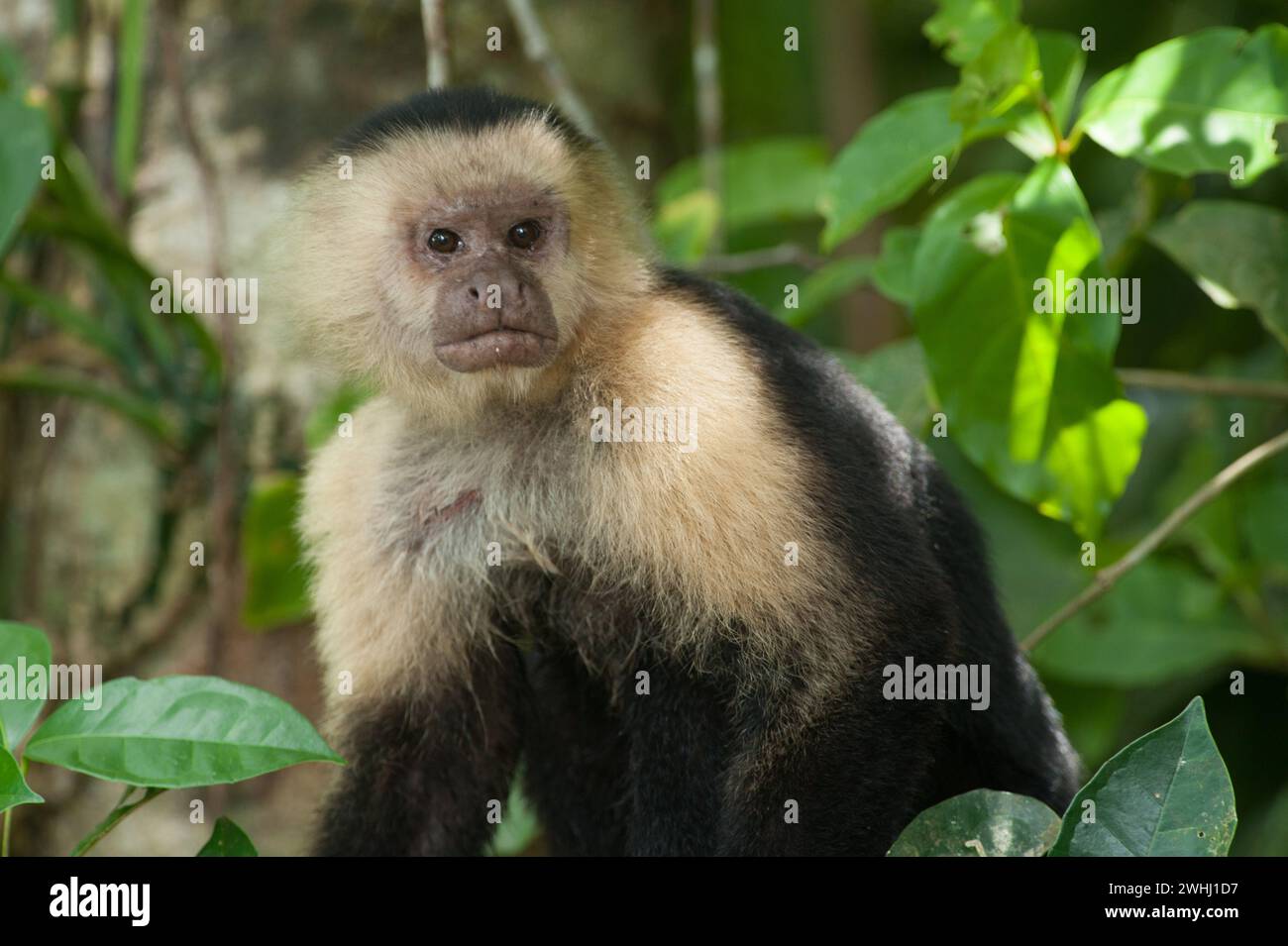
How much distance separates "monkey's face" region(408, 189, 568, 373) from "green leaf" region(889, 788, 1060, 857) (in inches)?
46.8

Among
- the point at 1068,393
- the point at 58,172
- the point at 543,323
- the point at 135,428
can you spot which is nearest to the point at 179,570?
the point at 135,428

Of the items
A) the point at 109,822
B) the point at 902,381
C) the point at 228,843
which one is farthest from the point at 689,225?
the point at 109,822

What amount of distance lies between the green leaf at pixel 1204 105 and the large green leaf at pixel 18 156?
2.53 m

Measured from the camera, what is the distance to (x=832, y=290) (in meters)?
4.07

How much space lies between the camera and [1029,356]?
284cm

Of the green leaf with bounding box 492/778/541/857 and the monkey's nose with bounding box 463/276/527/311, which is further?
the green leaf with bounding box 492/778/541/857

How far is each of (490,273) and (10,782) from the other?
51.8 inches

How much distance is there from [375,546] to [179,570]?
1.55 meters

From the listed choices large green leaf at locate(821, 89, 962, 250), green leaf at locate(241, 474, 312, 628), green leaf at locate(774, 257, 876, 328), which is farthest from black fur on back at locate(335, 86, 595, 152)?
green leaf at locate(241, 474, 312, 628)

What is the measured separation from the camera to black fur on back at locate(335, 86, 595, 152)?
9.96 ft

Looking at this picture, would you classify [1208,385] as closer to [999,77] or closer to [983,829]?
[999,77]

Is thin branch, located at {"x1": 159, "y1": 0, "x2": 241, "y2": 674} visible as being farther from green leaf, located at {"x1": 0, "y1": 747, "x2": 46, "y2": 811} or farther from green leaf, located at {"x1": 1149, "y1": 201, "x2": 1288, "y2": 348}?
green leaf, located at {"x1": 1149, "y1": 201, "x2": 1288, "y2": 348}
